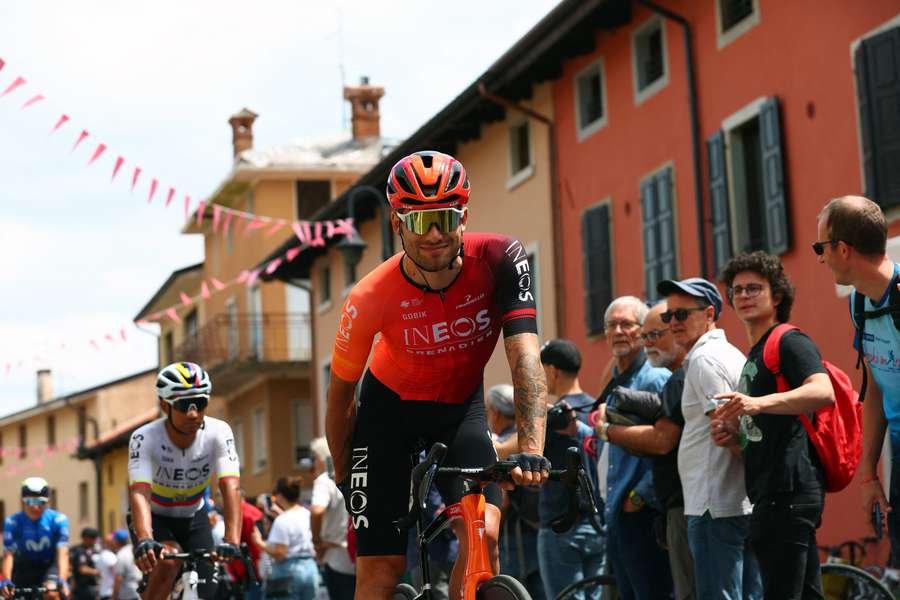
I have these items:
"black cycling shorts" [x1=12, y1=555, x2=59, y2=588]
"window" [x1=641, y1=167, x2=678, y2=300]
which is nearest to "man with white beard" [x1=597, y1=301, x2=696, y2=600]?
"black cycling shorts" [x1=12, y1=555, x2=59, y2=588]

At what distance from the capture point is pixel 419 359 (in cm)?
682

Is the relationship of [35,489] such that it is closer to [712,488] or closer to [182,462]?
[182,462]

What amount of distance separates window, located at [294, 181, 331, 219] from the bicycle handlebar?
156 feet

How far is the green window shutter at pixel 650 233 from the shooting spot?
24.6 metres

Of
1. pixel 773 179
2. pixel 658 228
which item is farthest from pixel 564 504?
pixel 658 228

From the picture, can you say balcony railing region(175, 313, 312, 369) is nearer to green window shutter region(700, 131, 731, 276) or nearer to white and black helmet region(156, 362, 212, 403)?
green window shutter region(700, 131, 731, 276)

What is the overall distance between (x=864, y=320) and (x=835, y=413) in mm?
1081

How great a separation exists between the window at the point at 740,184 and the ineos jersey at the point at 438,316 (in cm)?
1469

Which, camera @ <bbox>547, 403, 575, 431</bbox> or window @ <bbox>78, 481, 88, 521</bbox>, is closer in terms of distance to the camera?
camera @ <bbox>547, 403, 575, 431</bbox>

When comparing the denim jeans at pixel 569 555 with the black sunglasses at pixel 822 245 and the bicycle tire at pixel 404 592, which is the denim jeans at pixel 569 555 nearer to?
the bicycle tire at pixel 404 592

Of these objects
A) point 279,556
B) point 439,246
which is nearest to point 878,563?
point 279,556

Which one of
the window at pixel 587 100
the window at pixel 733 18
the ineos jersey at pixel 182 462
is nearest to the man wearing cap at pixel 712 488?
the ineos jersey at pixel 182 462

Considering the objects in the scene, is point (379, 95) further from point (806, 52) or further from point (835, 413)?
point (835, 413)

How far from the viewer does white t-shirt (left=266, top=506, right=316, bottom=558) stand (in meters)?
16.7
